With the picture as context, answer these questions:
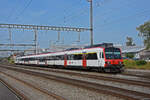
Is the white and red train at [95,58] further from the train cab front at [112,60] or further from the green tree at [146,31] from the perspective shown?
the green tree at [146,31]

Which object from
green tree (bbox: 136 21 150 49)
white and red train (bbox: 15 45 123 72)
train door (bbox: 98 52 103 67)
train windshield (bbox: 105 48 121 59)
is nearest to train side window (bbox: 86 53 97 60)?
white and red train (bbox: 15 45 123 72)

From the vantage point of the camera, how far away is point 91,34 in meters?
28.9

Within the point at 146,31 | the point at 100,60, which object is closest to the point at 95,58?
the point at 100,60

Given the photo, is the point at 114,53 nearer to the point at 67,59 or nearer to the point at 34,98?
the point at 67,59

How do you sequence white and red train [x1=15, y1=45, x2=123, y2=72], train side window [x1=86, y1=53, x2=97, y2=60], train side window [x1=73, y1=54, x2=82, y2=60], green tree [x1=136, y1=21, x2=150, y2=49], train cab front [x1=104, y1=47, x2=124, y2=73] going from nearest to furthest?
train cab front [x1=104, y1=47, x2=124, y2=73]
white and red train [x1=15, y1=45, x2=123, y2=72]
train side window [x1=86, y1=53, x2=97, y2=60]
train side window [x1=73, y1=54, x2=82, y2=60]
green tree [x1=136, y1=21, x2=150, y2=49]

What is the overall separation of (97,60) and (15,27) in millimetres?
16195

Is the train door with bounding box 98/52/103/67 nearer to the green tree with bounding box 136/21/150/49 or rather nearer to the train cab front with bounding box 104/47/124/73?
the train cab front with bounding box 104/47/124/73

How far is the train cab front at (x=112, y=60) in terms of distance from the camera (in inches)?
746

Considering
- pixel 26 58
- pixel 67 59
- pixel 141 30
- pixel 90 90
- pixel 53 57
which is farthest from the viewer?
pixel 26 58

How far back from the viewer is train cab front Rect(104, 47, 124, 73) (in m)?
19.0

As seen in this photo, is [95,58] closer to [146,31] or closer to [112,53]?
[112,53]

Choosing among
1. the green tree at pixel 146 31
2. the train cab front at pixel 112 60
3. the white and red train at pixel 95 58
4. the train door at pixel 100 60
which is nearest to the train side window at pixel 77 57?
the white and red train at pixel 95 58

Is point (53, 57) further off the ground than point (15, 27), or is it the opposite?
point (15, 27)

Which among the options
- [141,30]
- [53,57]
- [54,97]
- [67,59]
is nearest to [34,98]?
[54,97]
